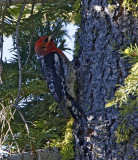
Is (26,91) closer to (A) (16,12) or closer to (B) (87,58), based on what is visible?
(B) (87,58)

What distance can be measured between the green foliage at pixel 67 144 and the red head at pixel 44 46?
119cm

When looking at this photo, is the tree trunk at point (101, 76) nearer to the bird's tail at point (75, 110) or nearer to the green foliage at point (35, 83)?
the bird's tail at point (75, 110)

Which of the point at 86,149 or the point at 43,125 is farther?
the point at 43,125

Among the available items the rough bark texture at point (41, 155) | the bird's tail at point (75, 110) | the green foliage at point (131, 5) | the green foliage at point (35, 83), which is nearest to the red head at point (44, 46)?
the green foliage at point (35, 83)

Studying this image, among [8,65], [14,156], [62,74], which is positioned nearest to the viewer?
[14,156]

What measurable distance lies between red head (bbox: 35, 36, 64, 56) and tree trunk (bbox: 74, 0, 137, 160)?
32.7 inches

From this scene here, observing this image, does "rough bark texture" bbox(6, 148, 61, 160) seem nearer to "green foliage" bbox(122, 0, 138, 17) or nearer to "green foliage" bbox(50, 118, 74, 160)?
"green foliage" bbox(50, 118, 74, 160)

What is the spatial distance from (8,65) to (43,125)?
3.96 ft

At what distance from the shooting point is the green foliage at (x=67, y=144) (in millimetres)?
3438

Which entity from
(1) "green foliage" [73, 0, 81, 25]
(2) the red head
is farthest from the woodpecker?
(1) "green foliage" [73, 0, 81, 25]

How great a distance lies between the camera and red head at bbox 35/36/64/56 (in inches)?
169

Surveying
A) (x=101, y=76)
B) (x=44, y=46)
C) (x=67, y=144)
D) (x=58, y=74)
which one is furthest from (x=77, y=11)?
(x=67, y=144)

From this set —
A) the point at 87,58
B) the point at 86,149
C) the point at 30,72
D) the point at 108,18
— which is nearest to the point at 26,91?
the point at 30,72

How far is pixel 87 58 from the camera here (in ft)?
11.5
